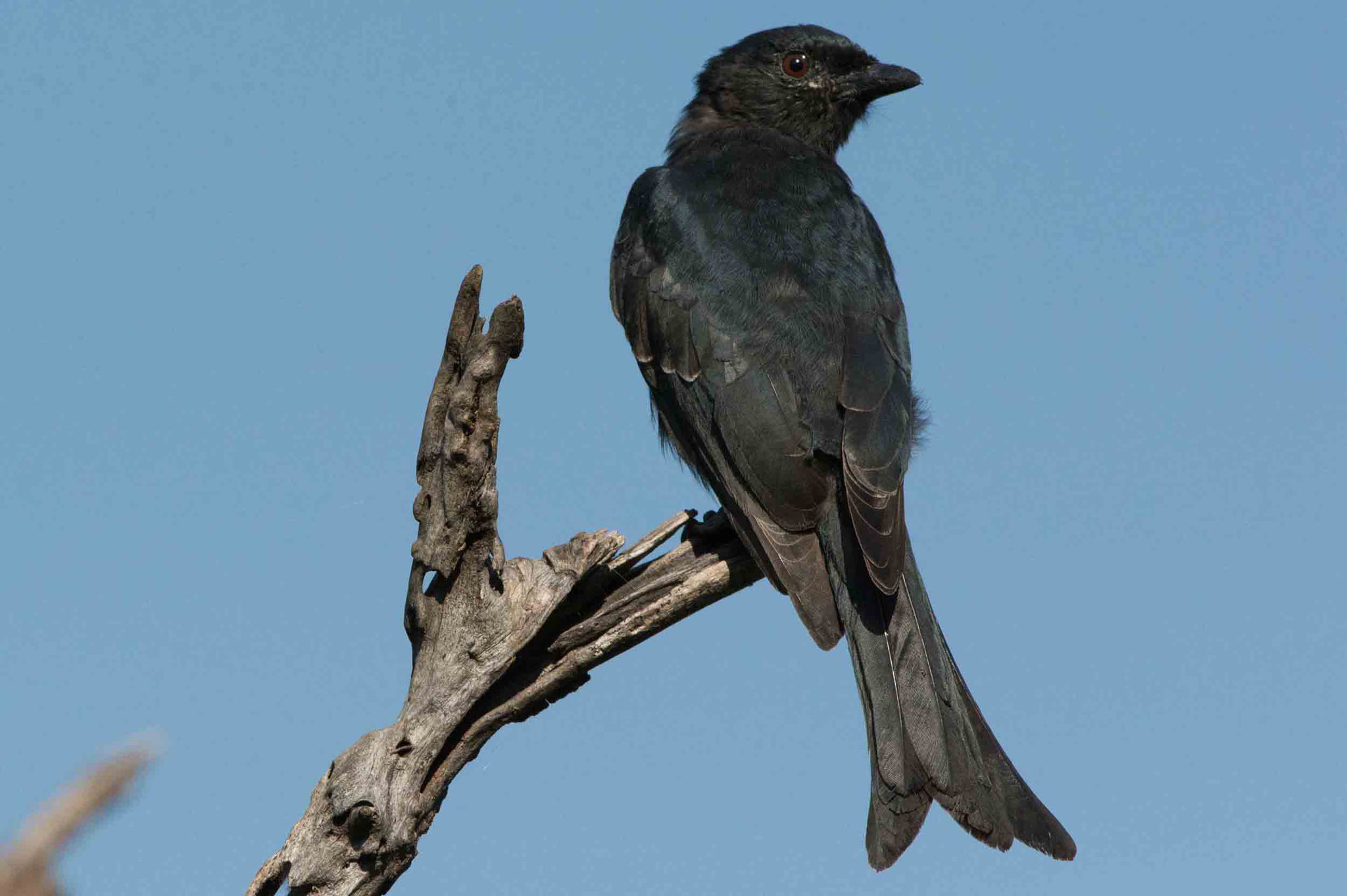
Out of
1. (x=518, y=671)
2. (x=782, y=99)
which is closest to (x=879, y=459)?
(x=518, y=671)

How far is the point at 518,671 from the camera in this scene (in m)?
5.15

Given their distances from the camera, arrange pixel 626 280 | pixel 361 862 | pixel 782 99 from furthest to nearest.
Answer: pixel 782 99 < pixel 626 280 < pixel 361 862

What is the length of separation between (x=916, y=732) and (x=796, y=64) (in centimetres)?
434

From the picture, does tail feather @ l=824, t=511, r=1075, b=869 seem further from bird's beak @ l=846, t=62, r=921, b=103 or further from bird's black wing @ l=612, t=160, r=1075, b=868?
bird's beak @ l=846, t=62, r=921, b=103

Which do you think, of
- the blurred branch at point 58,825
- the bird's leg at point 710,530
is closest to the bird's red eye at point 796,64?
the bird's leg at point 710,530

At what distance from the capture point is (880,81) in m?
7.95

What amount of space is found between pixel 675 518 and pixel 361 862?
1.79 m

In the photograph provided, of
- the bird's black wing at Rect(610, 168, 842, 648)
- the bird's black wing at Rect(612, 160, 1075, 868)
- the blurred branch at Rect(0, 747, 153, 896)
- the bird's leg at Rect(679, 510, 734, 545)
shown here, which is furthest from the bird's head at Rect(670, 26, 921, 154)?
the blurred branch at Rect(0, 747, 153, 896)

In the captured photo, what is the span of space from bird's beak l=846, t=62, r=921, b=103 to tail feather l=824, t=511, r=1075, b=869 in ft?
11.1

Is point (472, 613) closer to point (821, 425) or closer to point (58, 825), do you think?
point (821, 425)

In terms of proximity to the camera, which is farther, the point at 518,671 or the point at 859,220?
the point at 859,220

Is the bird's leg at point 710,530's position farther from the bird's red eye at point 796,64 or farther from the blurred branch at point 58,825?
the blurred branch at point 58,825

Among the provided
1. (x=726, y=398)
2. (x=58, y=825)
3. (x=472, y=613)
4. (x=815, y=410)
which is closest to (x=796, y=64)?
(x=726, y=398)

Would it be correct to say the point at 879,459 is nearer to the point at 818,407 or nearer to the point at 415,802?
the point at 818,407
